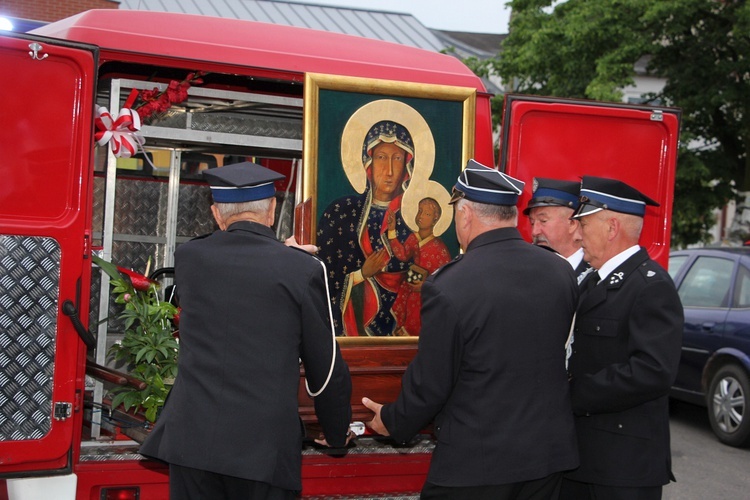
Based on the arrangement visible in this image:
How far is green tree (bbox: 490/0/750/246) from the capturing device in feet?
52.3

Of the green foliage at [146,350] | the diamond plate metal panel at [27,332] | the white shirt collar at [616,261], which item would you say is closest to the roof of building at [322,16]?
the green foliage at [146,350]

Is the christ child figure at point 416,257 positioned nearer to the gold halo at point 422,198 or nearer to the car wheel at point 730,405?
the gold halo at point 422,198

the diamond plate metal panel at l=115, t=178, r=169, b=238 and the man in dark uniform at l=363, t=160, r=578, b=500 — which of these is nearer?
the man in dark uniform at l=363, t=160, r=578, b=500

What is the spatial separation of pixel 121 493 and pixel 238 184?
1590 mm

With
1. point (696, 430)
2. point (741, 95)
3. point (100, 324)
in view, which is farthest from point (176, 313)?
point (741, 95)

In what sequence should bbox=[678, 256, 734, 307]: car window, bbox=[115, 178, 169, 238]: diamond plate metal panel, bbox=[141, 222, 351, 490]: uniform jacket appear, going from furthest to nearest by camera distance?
bbox=[678, 256, 734, 307]: car window
bbox=[115, 178, 169, 238]: diamond plate metal panel
bbox=[141, 222, 351, 490]: uniform jacket

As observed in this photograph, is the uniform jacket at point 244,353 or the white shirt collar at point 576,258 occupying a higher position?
the white shirt collar at point 576,258

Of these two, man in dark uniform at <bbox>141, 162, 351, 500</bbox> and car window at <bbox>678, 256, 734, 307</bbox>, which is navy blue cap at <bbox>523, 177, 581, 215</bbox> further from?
car window at <bbox>678, 256, 734, 307</bbox>

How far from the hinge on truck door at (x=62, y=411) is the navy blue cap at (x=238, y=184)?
1093 millimetres

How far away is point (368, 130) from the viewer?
4.34 meters

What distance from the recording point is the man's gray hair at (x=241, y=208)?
3176 mm

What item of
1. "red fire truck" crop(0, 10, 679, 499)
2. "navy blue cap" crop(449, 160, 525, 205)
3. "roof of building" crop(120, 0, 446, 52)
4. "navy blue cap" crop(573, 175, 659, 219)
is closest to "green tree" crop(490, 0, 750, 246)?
"roof of building" crop(120, 0, 446, 52)

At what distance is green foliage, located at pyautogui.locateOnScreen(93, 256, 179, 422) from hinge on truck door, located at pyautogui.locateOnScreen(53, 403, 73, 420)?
2.31 feet

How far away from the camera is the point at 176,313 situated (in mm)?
4609
